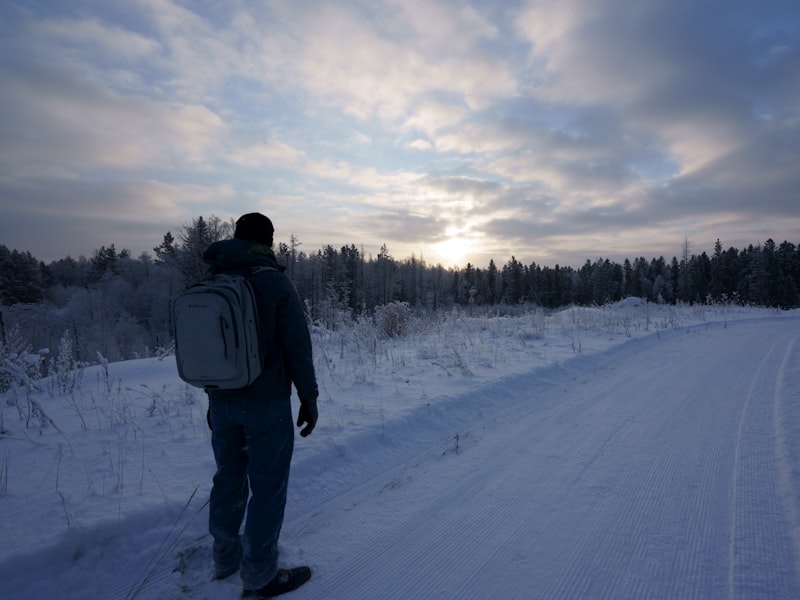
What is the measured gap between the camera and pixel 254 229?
248 cm

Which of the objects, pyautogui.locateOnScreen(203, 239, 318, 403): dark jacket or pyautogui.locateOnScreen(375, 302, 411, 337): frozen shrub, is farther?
pyautogui.locateOnScreen(375, 302, 411, 337): frozen shrub

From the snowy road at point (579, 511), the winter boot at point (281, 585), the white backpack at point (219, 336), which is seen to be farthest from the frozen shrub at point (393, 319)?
the white backpack at point (219, 336)

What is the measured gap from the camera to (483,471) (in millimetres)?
3697

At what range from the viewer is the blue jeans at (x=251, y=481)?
7.41 ft

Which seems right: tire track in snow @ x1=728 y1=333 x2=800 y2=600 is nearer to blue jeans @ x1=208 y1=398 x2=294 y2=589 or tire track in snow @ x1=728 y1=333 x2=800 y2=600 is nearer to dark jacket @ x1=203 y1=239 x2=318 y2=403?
blue jeans @ x1=208 y1=398 x2=294 y2=589

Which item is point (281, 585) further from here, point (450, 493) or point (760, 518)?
point (760, 518)

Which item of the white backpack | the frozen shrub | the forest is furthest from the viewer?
the forest

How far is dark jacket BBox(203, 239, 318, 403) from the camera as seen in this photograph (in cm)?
229

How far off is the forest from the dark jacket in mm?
448

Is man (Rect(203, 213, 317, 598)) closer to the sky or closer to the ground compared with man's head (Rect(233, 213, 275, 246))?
closer to the ground

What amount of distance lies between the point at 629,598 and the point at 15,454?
17.1 feet

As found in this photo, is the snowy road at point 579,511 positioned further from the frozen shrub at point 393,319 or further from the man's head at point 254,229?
the frozen shrub at point 393,319

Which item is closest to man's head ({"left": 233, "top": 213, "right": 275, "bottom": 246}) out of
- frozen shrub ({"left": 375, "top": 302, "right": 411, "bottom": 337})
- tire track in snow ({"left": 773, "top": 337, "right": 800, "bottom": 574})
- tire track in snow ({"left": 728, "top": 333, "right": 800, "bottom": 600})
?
tire track in snow ({"left": 728, "top": 333, "right": 800, "bottom": 600})

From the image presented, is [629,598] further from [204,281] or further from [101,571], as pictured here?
[101,571]
